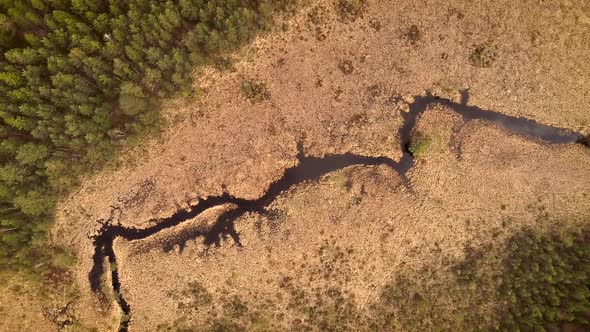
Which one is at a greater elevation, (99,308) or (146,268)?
(146,268)

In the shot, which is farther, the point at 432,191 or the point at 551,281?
the point at 432,191

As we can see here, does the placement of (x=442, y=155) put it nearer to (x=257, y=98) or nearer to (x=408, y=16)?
(x=408, y=16)

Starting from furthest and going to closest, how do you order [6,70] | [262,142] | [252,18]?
[262,142] → [252,18] → [6,70]

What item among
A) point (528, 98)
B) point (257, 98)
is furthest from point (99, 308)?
point (528, 98)

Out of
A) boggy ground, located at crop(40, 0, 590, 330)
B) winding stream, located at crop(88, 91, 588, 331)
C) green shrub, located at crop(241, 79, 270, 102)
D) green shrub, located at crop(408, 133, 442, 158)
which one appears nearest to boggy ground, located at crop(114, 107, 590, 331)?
green shrub, located at crop(408, 133, 442, 158)

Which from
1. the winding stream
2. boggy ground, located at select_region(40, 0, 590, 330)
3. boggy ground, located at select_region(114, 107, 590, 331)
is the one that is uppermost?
boggy ground, located at select_region(40, 0, 590, 330)

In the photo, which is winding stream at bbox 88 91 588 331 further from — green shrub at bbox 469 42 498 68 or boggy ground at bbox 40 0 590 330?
green shrub at bbox 469 42 498 68

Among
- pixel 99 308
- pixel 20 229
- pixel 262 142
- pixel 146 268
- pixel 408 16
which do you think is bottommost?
pixel 99 308
